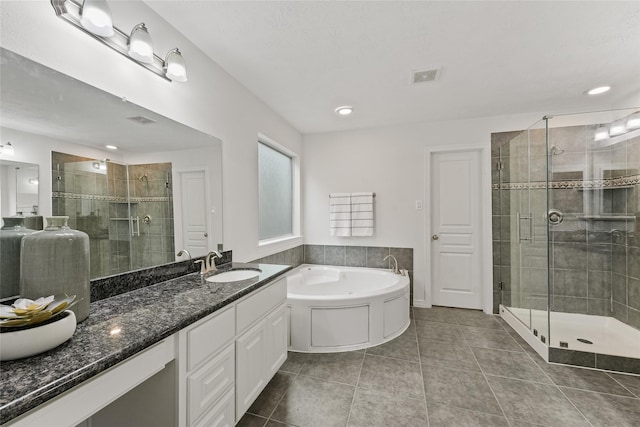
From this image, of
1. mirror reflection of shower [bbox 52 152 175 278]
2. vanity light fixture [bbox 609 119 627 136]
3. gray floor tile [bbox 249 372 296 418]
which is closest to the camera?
mirror reflection of shower [bbox 52 152 175 278]

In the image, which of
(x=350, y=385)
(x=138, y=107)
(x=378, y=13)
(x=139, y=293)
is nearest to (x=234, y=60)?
(x=138, y=107)

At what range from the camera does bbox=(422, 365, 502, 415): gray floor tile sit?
171 centimetres

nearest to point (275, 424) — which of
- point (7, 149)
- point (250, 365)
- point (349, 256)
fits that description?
point (250, 365)

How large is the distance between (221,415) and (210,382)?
22 cm

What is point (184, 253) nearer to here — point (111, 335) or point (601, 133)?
point (111, 335)

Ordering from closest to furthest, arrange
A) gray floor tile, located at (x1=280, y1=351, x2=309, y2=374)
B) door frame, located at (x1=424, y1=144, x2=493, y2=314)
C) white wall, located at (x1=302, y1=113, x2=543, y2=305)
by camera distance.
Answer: gray floor tile, located at (x1=280, y1=351, x2=309, y2=374) → door frame, located at (x1=424, y1=144, x2=493, y2=314) → white wall, located at (x1=302, y1=113, x2=543, y2=305)

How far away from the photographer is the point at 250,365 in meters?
1.51

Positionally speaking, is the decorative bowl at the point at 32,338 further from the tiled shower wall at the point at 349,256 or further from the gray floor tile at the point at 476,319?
the gray floor tile at the point at 476,319

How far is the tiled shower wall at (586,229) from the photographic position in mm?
2594

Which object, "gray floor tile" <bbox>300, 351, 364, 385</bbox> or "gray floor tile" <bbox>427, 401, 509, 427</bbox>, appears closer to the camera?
"gray floor tile" <bbox>427, 401, 509, 427</bbox>

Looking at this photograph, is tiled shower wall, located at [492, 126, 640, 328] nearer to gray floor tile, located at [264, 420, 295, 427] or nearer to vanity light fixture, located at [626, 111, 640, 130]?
vanity light fixture, located at [626, 111, 640, 130]

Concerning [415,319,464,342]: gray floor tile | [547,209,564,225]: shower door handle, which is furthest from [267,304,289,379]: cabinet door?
[547,209,564,225]: shower door handle

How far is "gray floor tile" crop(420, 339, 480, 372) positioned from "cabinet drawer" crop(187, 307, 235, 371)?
170 centimetres

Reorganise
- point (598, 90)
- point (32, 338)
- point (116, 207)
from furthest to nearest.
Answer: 1. point (598, 90)
2. point (116, 207)
3. point (32, 338)
